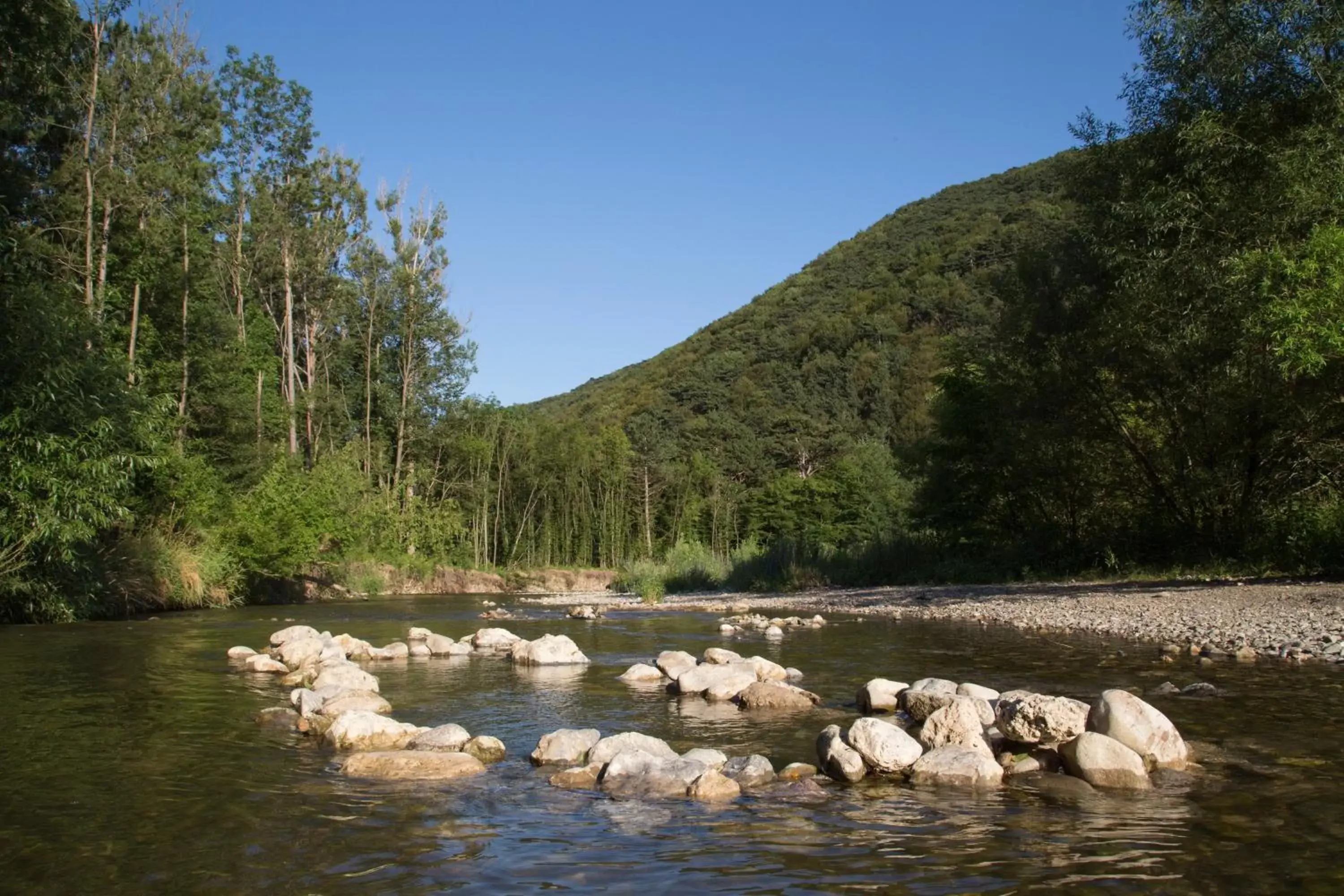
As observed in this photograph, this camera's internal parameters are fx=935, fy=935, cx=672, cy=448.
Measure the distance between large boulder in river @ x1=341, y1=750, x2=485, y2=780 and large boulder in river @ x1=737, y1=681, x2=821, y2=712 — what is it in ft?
9.66

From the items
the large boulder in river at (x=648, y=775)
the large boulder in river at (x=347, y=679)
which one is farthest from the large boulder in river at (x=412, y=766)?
the large boulder in river at (x=347, y=679)

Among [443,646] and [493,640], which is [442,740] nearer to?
[443,646]

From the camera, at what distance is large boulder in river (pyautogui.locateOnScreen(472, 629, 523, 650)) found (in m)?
13.2

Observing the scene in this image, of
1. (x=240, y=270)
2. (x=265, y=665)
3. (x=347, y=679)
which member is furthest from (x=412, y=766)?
(x=240, y=270)

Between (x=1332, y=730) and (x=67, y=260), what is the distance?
2430 centimetres

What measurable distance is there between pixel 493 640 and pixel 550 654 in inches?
81.2

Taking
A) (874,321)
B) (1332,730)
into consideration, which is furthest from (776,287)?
(1332,730)

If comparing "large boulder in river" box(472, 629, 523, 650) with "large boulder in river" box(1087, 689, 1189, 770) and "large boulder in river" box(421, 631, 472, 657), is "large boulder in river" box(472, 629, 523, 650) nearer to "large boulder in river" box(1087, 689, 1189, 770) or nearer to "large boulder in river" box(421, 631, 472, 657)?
"large boulder in river" box(421, 631, 472, 657)

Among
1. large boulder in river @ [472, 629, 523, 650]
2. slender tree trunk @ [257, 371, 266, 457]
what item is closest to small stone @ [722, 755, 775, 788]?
large boulder in river @ [472, 629, 523, 650]

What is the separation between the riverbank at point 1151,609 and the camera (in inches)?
408

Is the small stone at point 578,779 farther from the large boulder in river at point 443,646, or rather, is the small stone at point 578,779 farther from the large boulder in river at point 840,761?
the large boulder in river at point 443,646

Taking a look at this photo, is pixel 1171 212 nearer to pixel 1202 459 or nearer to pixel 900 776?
pixel 1202 459

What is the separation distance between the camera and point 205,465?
82.3 ft

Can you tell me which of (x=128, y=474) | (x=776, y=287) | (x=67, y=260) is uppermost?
(x=776, y=287)
